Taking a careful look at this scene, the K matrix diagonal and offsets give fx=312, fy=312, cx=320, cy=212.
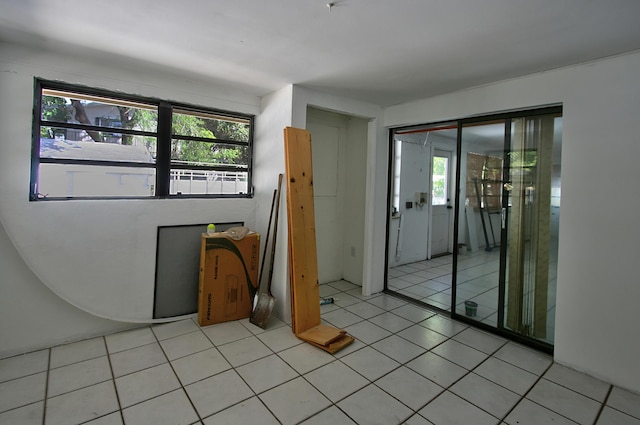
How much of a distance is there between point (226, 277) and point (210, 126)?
1.68m

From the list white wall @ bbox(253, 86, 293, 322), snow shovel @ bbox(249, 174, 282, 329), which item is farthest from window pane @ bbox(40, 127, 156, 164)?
snow shovel @ bbox(249, 174, 282, 329)

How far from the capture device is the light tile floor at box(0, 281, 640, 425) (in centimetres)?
195

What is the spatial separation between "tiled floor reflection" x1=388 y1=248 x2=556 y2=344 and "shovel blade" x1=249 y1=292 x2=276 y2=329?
6.31 feet

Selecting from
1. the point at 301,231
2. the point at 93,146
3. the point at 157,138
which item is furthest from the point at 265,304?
the point at 93,146

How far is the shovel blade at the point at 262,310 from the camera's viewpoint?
124 inches

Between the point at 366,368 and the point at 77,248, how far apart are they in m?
2.66

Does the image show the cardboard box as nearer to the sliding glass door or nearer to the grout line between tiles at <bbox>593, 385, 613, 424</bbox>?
the sliding glass door

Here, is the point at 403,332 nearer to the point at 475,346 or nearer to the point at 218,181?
the point at 475,346

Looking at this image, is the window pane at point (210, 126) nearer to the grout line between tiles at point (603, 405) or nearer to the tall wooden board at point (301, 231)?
the tall wooden board at point (301, 231)

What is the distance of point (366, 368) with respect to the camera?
2480 millimetres

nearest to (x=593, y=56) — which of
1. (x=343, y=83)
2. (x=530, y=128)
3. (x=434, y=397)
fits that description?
(x=530, y=128)

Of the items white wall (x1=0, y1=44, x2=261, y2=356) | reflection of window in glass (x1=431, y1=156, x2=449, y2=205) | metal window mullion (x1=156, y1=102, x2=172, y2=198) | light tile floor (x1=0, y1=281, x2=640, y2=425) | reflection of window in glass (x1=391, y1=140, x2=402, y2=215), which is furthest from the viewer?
reflection of window in glass (x1=431, y1=156, x2=449, y2=205)

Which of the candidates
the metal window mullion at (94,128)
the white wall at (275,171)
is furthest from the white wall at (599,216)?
the metal window mullion at (94,128)

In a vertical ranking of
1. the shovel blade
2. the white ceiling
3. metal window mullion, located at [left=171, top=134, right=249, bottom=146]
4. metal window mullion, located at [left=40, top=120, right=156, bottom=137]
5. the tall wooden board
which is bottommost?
the shovel blade
